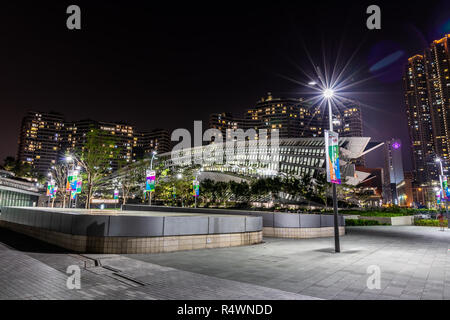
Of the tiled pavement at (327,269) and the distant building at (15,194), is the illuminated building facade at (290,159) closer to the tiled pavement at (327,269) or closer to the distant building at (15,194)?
the distant building at (15,194)

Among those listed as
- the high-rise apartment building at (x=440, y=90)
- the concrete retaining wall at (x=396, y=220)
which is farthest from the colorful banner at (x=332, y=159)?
the high-rise apartment building at (x=440, y=90)

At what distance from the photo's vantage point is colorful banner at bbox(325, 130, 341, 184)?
13.2 meters

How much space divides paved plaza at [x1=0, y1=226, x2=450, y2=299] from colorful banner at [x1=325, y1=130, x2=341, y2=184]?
355 cm

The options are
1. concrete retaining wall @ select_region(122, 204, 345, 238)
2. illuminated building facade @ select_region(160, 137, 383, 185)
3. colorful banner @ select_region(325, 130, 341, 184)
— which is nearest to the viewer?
colorful banner @ select_region(325, 130, 341, 184)

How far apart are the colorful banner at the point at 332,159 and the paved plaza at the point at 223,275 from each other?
3546 mm

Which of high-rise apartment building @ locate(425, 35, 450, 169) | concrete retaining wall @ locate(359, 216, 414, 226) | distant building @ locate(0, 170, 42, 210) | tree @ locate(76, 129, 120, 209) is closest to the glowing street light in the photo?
tree @ locate(76, 129, 120, 209)

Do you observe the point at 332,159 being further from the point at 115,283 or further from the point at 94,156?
the point at 94,156

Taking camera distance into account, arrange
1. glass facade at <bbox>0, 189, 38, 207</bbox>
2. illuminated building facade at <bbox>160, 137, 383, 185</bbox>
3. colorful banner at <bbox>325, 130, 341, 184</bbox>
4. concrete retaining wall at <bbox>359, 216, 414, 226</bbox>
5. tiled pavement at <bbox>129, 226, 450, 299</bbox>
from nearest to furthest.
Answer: tiled pavement at <bbox>129, 226, 450, 299</bbox> < colorful banner at <bbox>325, 130, 341, 184</bbox> < concrete retaining wall at <bbox>359, 216, 414, 226</bbox> < glass facade at <bbox>0, 189, 38, 207</bbox> < illuminated building facade at <bbox>160, 137, 383, 185</bbox>

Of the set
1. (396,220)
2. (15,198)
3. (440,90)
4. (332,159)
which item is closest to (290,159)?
(396,220)

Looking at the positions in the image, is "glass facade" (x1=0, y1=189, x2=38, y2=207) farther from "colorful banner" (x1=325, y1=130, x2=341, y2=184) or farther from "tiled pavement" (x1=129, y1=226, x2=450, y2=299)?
"colorful banner" (x1=325, y1=130, x2=341, y2=184)

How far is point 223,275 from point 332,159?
8256 mm
